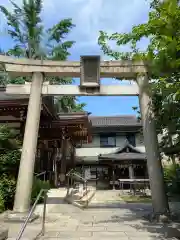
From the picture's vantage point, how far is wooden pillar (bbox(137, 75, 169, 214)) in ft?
24.7

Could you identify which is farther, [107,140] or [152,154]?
[107,140]

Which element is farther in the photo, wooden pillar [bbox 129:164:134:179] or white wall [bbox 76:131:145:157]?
white wall [bbox 76:131:145:157]

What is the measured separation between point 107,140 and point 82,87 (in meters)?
20.7

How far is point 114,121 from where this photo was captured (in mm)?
30844

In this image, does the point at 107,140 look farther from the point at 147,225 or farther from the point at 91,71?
the point at 147,225

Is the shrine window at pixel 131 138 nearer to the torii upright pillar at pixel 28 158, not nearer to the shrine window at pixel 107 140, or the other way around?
the shrine window at pixel 107 140

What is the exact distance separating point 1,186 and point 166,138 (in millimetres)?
5475

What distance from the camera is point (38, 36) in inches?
968

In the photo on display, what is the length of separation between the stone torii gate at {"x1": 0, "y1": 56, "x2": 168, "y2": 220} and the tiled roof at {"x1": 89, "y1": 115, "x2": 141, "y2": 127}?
19161 mm

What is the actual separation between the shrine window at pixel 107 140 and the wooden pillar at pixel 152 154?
20.7m

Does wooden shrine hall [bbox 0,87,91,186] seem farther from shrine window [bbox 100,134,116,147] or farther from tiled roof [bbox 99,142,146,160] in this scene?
shrine window [bbox 100,134,116,147]

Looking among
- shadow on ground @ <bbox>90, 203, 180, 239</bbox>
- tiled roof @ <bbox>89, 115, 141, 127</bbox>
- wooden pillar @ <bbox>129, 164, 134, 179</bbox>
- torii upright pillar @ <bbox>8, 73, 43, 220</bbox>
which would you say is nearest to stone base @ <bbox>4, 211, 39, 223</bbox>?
torii upright pillar @ <bbox>8, 73, 43, 220</bbox>

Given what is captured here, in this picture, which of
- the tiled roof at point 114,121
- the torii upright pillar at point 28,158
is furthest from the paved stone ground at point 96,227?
the tiled roof at point 114,121

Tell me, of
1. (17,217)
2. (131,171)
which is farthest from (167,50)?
(131,171)
